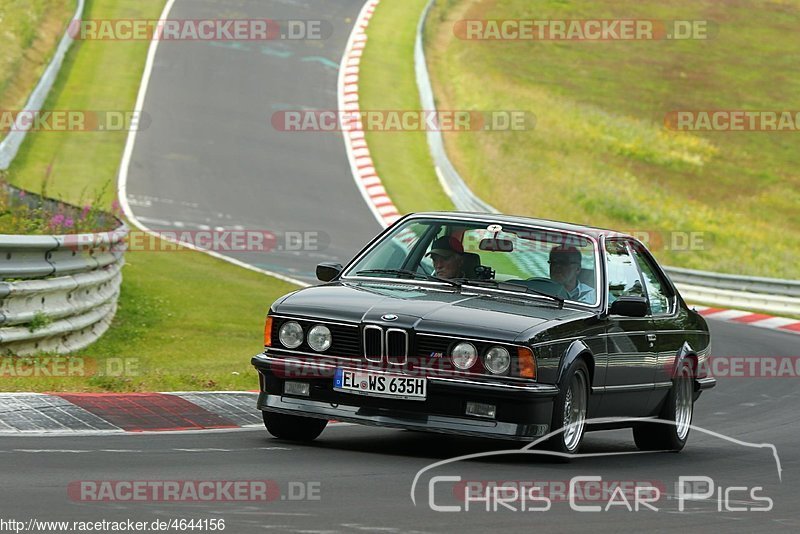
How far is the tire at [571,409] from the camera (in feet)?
27.6

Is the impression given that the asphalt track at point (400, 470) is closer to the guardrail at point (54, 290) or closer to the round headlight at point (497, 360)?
the round headlight at point (497, 360)

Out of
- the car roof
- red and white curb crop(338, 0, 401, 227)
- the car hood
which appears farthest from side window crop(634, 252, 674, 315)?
red and white curb crop(338, 0, 401, 227)

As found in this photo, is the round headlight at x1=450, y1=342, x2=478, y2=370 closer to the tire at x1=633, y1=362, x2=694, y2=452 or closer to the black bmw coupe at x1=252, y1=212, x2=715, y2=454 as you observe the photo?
the black bmw coupe at x1=252, y1=212, x2=715, y2=454

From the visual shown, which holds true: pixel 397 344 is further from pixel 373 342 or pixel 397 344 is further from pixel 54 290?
pixel 54 290

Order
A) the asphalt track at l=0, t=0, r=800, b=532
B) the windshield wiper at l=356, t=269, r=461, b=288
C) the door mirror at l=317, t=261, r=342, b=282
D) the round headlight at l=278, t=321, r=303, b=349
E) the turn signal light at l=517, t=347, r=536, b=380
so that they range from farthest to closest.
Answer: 1. the door mirror at l=317, t=261, r=342, b=282
2. the windshield wiper at l=356, t=269, r=461, b=288
3. the round headlight at l=278, t=321, r=303, b=349
4. the turn signal light at l=517, t=347, r=536, b=380
5. the asphalt track at l=0, t=0, r=800, b=532

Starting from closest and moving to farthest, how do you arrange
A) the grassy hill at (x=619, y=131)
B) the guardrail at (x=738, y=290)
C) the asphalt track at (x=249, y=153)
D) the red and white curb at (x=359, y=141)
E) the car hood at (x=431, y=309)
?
the car hood at (x=431, y=309), the guardrail at (x=738, y=290), the asphalt track at (x=249, y=153), the red and white curb at (x=359, y=141), the grassy hill at (x=619, y=131)

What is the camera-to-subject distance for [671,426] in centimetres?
A: 1023

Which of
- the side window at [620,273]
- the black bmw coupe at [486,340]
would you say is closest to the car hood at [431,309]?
the black bmw coupe at [486,340]

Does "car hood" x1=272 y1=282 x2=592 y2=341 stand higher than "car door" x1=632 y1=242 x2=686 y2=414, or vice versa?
"car hood" x1=272 y1=282 x2=592 y2=341

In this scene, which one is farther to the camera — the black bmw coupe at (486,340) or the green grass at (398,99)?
the green grass at (398,99)

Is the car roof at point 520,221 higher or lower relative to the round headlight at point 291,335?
higher

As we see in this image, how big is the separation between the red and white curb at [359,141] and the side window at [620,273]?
566 inches

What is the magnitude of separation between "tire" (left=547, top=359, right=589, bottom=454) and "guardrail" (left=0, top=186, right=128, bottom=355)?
4.98 m

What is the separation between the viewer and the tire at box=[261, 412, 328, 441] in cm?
890
